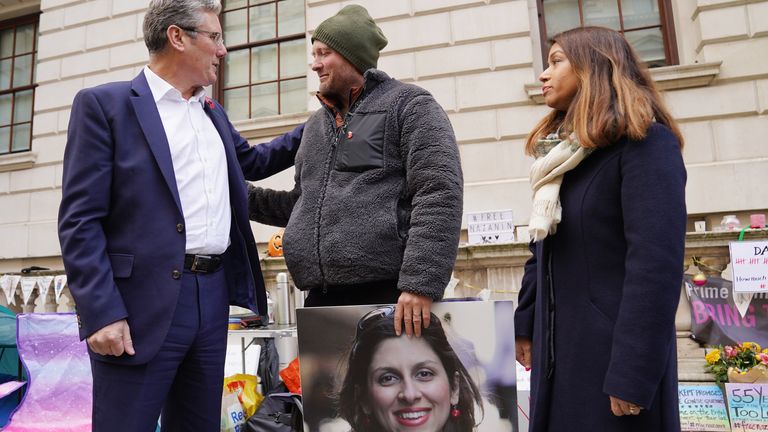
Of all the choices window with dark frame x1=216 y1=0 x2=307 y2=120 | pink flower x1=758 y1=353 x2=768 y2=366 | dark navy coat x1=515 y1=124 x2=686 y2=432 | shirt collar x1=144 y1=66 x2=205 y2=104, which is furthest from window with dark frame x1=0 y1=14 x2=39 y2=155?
pink flower x1=758 y1=353 x2=768 y2=366

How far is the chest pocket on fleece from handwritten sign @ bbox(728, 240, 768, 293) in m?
4.23

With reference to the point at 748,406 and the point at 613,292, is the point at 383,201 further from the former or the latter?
the point at 748,406

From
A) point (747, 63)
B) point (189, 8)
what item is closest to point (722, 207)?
point (747, 63)

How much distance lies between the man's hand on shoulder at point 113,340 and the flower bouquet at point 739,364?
398cm

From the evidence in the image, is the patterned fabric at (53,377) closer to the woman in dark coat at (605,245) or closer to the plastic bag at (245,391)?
the plastic bag at (245,391)

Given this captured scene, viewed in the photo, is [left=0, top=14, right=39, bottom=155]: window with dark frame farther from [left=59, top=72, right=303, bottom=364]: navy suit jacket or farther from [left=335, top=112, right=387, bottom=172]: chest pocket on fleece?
[left=335, top=112, right=387, bottom=172]: chest pocket on fleece

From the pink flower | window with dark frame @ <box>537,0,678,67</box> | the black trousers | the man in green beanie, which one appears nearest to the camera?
the man in green beanie

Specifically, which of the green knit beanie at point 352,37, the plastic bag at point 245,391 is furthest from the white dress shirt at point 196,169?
the plastic bag at point 245,391

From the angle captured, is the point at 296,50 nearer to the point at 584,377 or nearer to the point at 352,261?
the point at 352,261

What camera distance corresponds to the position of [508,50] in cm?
694

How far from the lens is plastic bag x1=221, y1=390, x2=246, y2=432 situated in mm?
3504

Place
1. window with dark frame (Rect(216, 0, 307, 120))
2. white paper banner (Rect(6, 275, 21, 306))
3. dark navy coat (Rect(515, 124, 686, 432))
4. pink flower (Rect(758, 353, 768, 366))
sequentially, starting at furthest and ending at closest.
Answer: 1. window with dark frame (Rect(216, 0, 307, 120))
2. white paper banner (Rect(6, 275, 21, 306))
3. pink flower (Rect(758, 353, 768, 366))
4. dark navy coat (Rect(515, 124, 686, 432))

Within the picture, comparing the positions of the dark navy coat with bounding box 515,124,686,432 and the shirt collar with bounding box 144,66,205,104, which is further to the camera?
the shirt collar with bounding box 144,66,205,104

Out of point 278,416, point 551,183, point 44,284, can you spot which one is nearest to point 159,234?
point 551,183
